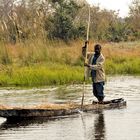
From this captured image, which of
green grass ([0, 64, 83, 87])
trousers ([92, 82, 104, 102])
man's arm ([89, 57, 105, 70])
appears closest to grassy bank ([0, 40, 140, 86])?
green grass ([0, 64, 83, 87])

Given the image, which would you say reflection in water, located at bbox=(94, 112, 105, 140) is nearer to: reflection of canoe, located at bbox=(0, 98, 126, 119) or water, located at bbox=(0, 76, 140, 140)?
water, located at bbox=(0, 76, 140, 140)

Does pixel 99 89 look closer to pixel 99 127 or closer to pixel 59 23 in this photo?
pixel 99 127

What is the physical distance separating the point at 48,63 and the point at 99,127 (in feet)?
38.8

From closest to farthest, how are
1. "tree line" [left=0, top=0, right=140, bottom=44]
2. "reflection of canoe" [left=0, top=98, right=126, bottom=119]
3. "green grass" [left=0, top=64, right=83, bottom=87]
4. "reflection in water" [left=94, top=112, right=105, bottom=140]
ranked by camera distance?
"reflection in water" [left=94, top=112, right=105, bottom=140] < "reflection of canoe" [left=0, top=98, right=126, bottom=119] < "green grass" [left=0, top=64, right=83, bottom=87] < "tree line" [left=0, top=0, right=140, bottom=44]

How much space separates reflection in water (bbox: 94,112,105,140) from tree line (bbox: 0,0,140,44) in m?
10.3

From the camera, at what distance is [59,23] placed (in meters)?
36.4

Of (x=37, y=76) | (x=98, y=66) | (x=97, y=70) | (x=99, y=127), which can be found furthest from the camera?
(x=37, y=76)

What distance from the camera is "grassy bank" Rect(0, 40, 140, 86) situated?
21.6 meters

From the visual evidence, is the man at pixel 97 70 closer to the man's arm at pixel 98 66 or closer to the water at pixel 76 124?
the man's arm at pixel 98 66

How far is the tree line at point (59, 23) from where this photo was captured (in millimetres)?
25422

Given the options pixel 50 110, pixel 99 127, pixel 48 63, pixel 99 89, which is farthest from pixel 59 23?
pixel 99 127

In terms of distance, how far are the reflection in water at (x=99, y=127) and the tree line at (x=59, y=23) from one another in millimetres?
Answer: 10329

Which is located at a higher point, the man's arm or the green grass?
the man's arm

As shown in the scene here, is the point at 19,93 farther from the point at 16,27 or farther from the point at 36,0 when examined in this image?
the point at 36,0
